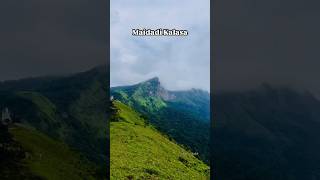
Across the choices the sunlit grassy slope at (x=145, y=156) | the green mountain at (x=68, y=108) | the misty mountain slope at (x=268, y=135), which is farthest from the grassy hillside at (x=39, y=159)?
the misty mountain slope at (x=268, y=135)

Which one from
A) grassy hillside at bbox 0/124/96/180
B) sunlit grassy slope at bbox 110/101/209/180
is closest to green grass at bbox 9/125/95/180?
grassy hillside at bbox 0/124/96/180

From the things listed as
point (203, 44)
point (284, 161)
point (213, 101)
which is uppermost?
point (203, 44)

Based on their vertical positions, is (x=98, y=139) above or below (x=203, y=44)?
below

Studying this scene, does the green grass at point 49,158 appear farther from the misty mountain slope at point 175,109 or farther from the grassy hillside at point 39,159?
the misty mountain slope at point 175,109

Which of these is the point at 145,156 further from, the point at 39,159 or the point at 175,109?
the point at 39,159

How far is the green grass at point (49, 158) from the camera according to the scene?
5947 cm

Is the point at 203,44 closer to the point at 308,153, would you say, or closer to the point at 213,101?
the point at 213,101

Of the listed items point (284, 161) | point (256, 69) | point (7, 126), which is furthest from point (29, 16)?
point (284, 161)

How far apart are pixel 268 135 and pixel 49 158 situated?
2036 centimetres

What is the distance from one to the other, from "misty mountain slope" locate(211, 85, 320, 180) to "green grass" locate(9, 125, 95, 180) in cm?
1269

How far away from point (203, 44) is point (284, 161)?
14.3 m

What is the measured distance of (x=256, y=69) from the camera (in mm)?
60938

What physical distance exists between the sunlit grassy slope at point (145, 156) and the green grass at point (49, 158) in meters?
4.40

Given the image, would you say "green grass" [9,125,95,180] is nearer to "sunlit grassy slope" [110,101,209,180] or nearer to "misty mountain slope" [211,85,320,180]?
"sunlit grassy slope" [110,101,209,180]
